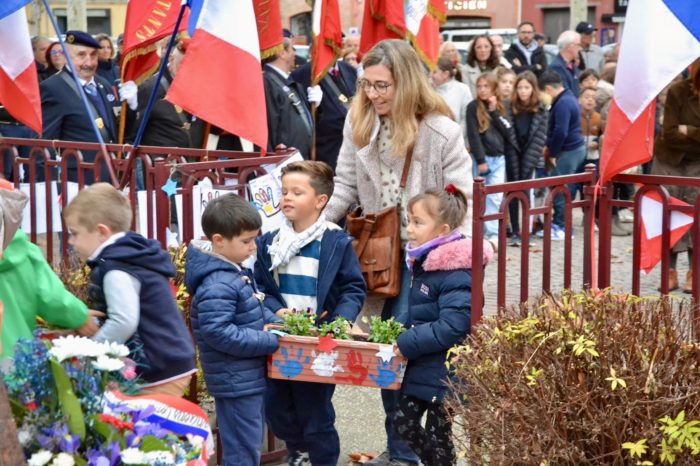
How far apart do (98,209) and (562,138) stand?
9.37m

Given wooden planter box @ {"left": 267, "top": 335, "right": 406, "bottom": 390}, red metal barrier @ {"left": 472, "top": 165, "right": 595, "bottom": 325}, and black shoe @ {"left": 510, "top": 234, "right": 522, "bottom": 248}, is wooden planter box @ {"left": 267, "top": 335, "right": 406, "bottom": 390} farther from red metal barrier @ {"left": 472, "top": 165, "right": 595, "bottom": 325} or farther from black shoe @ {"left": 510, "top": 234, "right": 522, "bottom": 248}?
black shoe @ {"left": 510, "top": 234, "right": 522, "bottom": 248}

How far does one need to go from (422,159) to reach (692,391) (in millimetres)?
2040

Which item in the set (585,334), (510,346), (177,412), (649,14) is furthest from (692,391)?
(649,14)

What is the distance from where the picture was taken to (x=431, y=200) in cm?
467

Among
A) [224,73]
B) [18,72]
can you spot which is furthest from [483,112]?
[224,73]

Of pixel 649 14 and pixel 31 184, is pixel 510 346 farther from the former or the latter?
pixel 31 184

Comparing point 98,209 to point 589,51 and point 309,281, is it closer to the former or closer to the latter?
point 309,281

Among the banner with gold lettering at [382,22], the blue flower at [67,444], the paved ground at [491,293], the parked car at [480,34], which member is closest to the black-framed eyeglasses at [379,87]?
the paved ground at [491,293]

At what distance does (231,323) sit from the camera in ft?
14.7

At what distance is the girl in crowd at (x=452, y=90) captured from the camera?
12.1 metres

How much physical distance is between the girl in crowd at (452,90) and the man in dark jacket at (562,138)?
45.8 inches

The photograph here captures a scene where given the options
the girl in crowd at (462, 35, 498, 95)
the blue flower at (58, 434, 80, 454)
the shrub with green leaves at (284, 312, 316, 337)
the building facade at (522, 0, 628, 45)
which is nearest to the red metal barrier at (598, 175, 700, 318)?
the shrub with green leaves at (284, 312, 316, 337)

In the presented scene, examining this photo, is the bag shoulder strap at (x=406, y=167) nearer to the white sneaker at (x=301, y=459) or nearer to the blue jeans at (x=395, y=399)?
the blue jeans at (x=395, y=399)

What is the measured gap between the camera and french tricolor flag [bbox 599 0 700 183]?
470 centimetres
